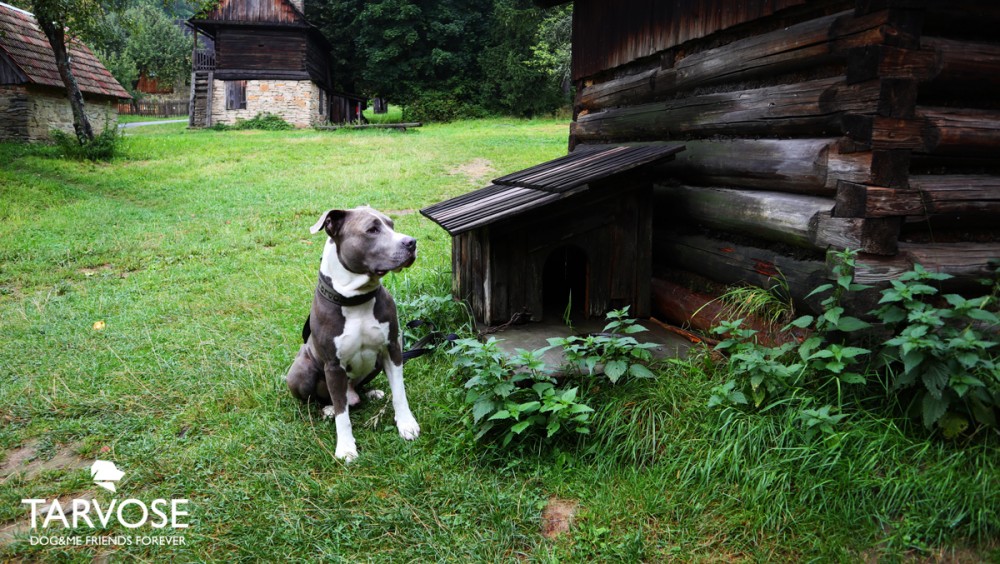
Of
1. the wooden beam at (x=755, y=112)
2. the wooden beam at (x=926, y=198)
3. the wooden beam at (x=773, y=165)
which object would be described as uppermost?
the wooden beam at (x=755, y=112)

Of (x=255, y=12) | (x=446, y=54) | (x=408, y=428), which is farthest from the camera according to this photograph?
(x=446, y=54)

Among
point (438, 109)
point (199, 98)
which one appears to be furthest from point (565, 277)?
point (199, 98)

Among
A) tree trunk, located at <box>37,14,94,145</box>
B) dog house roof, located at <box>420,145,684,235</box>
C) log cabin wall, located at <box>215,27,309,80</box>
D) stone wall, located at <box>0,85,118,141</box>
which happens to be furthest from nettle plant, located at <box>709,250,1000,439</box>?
log cabin wall, located at <box>215,27,309,80</box>

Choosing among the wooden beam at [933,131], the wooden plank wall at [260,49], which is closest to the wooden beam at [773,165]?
the wooden beam at [933,131]

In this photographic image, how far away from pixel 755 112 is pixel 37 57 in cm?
2111

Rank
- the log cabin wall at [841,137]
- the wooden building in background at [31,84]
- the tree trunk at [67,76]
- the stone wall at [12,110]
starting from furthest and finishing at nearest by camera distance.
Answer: the stone wall at [12,110] < the wooden building in background at [31,84] < the tree trunk at [67,76] < the log cabin wall at [841,137]

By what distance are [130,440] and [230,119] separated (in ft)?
93.7

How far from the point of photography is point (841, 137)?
349 cm

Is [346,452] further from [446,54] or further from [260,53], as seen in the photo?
[446,54]

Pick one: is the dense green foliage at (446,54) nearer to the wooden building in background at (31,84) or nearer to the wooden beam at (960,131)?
the wooden building in background at (31,84)

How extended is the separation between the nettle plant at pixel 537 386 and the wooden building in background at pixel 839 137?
1252mm

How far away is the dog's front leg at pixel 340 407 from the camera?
3.53 metres

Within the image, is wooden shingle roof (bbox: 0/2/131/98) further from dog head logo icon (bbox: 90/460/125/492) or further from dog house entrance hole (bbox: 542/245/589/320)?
dog head logo icon (bbox: 90/460/125/492)

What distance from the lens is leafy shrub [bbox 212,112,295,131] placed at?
27969mm
